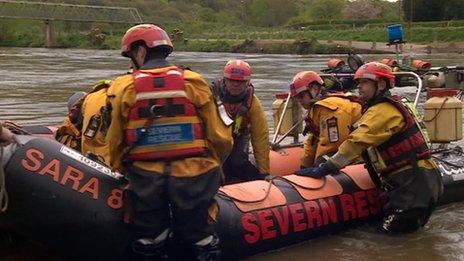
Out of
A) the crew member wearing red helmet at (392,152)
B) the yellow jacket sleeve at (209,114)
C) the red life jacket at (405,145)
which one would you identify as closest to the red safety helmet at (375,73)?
the crew member wearing red helmet at (392,152)

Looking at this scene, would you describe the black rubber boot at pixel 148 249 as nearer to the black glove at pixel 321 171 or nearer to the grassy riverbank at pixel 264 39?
the black glove at pixel 321 171

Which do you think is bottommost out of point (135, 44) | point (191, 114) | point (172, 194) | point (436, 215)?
point (436, 215)

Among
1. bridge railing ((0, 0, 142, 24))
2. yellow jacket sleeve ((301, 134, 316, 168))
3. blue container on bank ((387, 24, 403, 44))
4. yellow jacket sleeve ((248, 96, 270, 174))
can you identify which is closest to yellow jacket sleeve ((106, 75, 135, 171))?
yellow jacket sleeve ((248, 96, 270, 174))

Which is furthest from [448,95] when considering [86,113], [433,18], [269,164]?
[433,18]

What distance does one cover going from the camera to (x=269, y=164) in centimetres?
713

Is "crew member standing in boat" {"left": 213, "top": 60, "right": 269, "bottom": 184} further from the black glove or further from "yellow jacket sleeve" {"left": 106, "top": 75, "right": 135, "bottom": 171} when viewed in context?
"yellow jacket sleeve" {"left": 106, "top": 75, "right": 135, "bottom": 171}

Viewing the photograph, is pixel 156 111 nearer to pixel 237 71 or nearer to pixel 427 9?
pixel 237 71

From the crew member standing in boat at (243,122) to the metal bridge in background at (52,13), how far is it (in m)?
71.7

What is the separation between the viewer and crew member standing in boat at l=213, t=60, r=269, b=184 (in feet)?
21.6

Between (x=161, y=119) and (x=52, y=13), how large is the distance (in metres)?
79.7

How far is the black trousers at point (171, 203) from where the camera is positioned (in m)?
4.29

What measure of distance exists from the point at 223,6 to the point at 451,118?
151565mm

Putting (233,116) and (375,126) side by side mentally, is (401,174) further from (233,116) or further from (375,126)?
(233,116)

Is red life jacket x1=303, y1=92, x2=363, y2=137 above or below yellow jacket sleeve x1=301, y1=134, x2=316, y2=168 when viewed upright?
above
